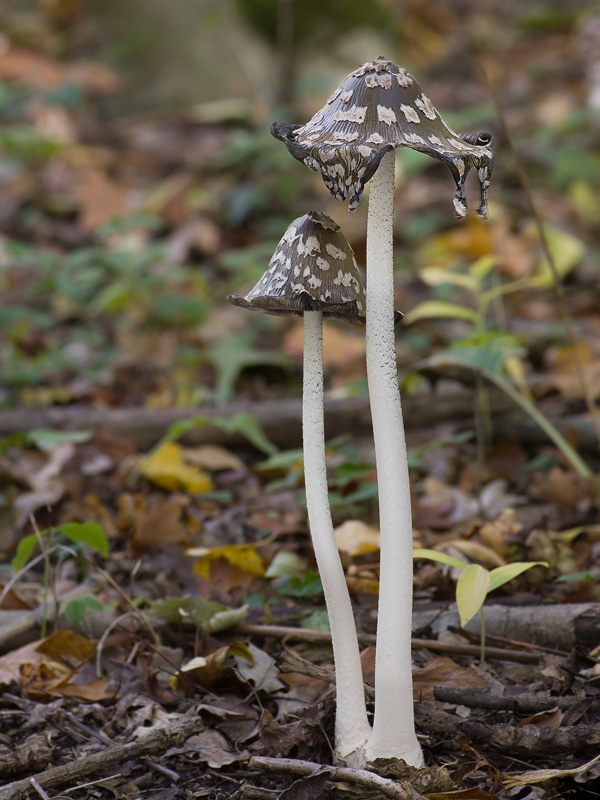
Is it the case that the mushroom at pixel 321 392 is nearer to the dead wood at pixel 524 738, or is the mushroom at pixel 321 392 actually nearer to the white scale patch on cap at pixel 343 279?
the white scale patch on cap at pixel 343 279

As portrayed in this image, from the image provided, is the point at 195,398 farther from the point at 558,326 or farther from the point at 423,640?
the point at 423,640

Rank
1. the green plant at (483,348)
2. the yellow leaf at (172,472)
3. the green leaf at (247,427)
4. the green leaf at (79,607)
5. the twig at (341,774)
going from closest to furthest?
the twig at (341,774), the green leaf at (79,607), the green plant at (483,348), the green leaf at (247,427), the yellow leaf at (172,472)

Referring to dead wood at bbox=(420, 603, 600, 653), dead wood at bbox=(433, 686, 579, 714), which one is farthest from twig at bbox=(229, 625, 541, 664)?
dead wood at bbox=(433, 686, 579, 714)

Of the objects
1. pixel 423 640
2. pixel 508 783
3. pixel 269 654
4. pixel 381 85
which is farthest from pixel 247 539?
pixel 381 85

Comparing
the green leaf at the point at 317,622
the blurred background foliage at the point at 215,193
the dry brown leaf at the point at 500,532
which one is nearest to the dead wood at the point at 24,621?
the green leaf at the point at 317,622

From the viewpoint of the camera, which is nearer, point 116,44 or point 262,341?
point 262,341

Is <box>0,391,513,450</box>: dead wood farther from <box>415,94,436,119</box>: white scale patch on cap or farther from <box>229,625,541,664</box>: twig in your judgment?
<box>415,94,436,119</box>: white scale patch on cap

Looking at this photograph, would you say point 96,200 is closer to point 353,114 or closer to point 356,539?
point 356,539
